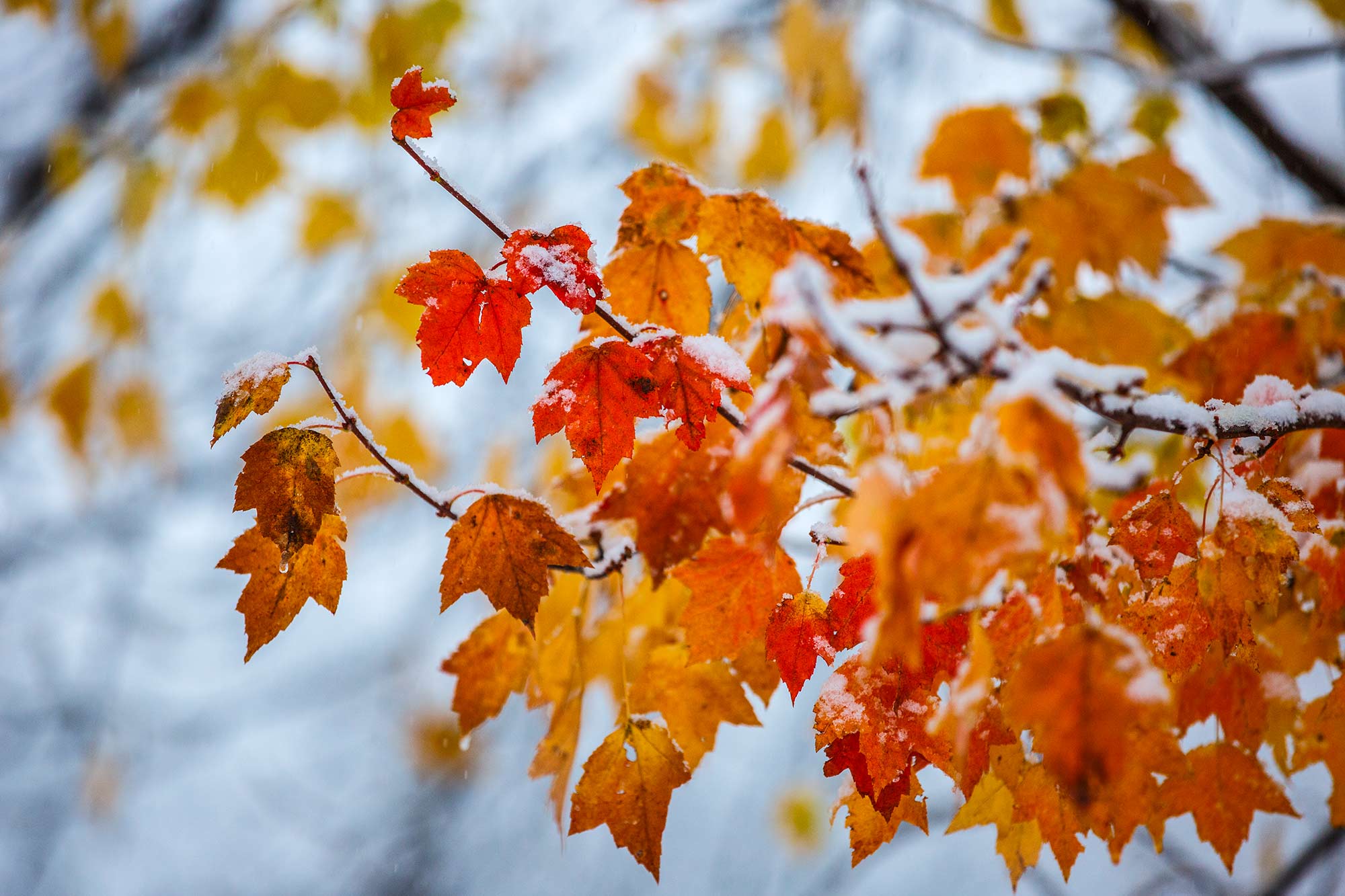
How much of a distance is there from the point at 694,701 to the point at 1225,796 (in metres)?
0.67

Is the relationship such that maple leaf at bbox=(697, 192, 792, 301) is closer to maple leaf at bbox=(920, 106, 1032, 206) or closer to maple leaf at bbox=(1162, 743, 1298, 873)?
maple leaf at bbox=(1162, 743, 1298, 873)

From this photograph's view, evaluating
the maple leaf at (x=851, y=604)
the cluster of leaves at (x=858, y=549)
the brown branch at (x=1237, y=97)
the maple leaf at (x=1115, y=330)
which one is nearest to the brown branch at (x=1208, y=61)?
the brown branch at (x=1237, y=97)

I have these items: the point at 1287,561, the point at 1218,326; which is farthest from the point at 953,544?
the point at 1218,326

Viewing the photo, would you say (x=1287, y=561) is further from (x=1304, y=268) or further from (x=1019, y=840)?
(x=1304, y=268)

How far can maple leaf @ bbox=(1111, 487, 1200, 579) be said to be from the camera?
88 cm

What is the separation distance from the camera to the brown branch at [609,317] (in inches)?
33.2

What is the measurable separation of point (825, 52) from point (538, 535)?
9.26 ft

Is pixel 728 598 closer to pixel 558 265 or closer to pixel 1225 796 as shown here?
pixel 558 265

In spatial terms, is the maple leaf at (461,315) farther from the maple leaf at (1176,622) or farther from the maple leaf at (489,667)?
the maple leaf at (1176,622)

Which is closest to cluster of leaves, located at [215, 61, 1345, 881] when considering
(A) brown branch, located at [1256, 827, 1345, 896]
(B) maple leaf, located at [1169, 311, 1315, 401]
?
(B) maple leaf, located at [1169, 311, 1315, 401]

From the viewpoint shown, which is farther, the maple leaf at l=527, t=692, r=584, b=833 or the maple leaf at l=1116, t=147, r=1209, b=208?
the maple leaf at l=1116, t=147, r=1209, b=208

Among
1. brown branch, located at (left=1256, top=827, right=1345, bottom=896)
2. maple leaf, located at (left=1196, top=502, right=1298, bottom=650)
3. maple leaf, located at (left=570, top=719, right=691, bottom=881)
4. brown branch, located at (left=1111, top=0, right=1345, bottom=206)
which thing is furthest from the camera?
brown branch, located at (left=1111, top=0, right=1345, bottom=206)

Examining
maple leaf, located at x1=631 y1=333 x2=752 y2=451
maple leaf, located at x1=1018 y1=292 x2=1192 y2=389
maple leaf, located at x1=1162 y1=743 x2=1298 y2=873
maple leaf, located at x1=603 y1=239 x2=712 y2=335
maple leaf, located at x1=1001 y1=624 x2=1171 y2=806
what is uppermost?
maple leaf, located at x1=603 y1=239 x2=712 y2=335

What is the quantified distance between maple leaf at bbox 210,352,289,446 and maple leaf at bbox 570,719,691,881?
57 centimetres
